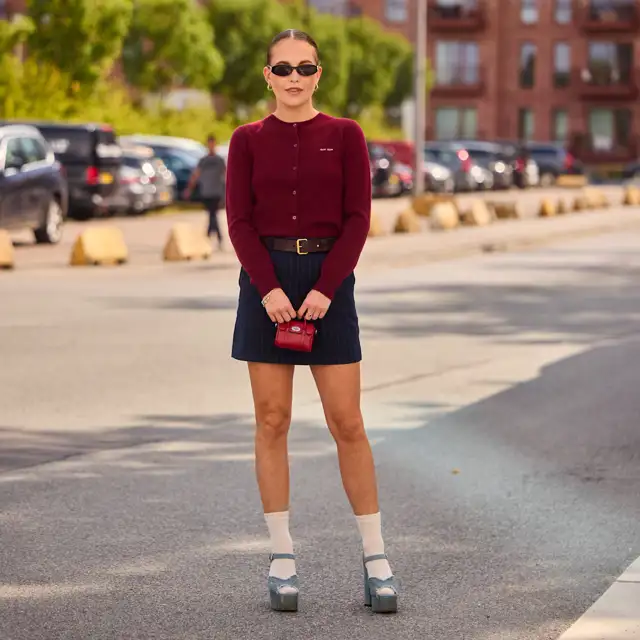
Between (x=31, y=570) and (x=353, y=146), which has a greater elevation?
(x=353, y=146)

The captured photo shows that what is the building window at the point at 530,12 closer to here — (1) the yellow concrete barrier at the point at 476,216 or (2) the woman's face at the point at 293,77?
(1) the yellow concrete barrier at the point at 476,216

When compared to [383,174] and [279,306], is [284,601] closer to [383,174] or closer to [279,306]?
[279,306]

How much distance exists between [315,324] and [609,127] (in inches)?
3465

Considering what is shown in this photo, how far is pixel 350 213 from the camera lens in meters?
5.69

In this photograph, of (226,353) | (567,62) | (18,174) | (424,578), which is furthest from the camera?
(567,62)

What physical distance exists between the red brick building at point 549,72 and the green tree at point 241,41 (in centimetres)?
2391

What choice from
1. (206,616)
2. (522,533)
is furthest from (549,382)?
(206,616)

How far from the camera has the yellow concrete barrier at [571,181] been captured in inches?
2608

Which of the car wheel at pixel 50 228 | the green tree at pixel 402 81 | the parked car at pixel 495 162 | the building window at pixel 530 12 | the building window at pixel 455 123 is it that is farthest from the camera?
the building window at pixel 455 123

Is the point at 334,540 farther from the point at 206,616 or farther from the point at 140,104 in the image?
the point at 140,104

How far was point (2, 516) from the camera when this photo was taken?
7.25 meters

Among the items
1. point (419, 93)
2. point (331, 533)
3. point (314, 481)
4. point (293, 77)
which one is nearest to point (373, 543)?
point (331, 533)

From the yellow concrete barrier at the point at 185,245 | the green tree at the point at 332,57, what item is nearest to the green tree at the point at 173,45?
the green tree at the point at 332,57

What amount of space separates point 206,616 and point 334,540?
127cm
